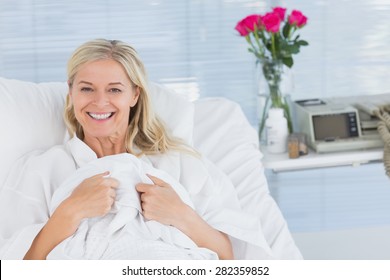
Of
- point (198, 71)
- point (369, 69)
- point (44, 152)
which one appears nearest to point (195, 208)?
point (44, 152)

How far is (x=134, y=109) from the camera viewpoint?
98.7 inches

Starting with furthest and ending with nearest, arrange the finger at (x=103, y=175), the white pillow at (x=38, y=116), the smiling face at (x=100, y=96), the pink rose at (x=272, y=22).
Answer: the pink rose at (x=272, y=22) < the white pillow at (x=38, y=116) < the smiling face at (x=100, y=96) < the finger at (x=103, y=175)

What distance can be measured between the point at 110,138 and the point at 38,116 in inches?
10.2

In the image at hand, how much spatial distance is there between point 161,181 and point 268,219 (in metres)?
0.44

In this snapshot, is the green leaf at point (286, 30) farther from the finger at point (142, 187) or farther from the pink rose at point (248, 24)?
the finger at point (142, 187)

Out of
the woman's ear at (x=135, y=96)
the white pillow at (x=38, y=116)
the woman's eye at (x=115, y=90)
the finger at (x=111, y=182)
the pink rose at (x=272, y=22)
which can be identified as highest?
the pink rose at (x=272, y=22)

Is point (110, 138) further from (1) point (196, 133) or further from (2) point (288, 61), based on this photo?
(2) point (288, 61)

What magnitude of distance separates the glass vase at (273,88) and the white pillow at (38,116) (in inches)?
22.5

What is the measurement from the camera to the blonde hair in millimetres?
2369

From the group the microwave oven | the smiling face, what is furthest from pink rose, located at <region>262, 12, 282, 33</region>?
the smiling face

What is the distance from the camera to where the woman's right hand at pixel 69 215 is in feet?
7.04

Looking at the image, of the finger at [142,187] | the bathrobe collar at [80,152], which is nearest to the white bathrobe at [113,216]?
the bathrobe collar at [80,152]

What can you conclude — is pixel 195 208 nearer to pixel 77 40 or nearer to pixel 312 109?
pixel 312 109
